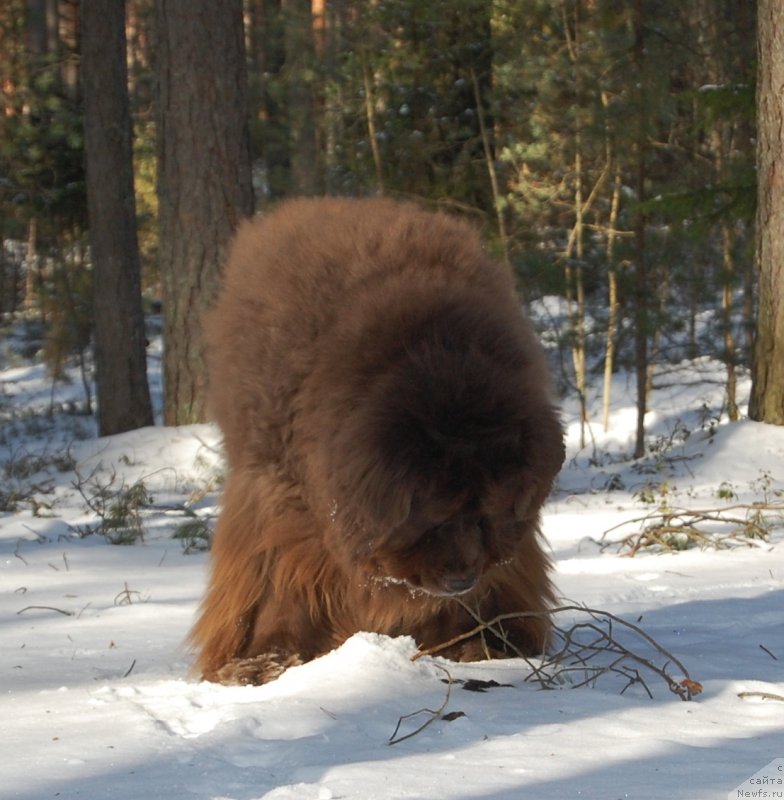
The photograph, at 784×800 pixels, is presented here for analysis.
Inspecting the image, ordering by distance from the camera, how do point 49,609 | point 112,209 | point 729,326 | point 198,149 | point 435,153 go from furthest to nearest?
point 435,153, point 729,326, point 112,209, point 198,149, point 49,609

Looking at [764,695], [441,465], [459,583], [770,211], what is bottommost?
[764,695]

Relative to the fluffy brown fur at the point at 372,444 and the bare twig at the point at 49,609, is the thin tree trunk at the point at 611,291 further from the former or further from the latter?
the bare twig at the point at 49,609

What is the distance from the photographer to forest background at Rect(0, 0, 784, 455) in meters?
10.4

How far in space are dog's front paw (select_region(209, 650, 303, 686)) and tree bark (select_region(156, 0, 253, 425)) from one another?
6.86m

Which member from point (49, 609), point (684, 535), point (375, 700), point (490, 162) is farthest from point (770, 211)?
point (375, 700)

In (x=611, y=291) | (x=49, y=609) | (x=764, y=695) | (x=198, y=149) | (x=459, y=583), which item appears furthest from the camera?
(x=611, y=291)

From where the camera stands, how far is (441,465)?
3303mm

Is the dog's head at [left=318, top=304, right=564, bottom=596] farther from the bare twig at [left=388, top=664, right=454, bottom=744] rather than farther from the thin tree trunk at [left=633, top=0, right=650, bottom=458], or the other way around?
the thin tree trunk at [left=633, top=0, right=650, bottom=458]

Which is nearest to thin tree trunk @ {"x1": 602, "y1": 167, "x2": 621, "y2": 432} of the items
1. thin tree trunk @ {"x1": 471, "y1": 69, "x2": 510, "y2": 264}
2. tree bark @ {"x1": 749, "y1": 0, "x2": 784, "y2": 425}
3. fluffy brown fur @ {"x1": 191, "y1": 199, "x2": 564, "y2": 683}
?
thin tree trunk @ {"x1": 471, "y1": 69, "x2": 510, "y2": 264}

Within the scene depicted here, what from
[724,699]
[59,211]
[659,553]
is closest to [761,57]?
[659,553]

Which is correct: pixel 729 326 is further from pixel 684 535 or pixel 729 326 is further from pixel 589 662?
pixel 589 662

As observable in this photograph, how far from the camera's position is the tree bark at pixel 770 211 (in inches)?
372

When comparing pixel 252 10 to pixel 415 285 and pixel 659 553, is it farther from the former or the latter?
pixel 415 285

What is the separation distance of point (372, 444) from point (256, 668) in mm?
957
